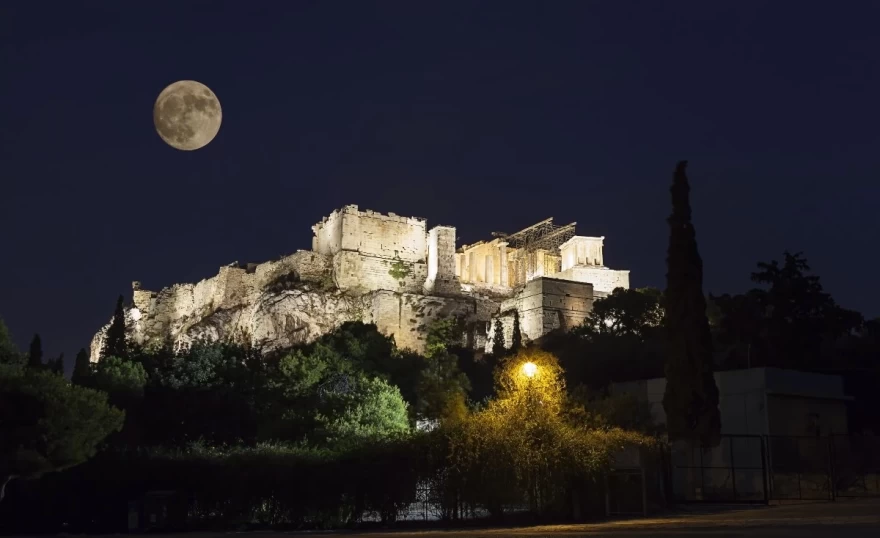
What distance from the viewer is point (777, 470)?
1047 inches

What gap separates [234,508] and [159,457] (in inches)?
89.0

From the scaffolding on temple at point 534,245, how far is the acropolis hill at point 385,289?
12cm

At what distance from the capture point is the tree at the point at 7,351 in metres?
19.2

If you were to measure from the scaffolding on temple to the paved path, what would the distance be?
179 feet

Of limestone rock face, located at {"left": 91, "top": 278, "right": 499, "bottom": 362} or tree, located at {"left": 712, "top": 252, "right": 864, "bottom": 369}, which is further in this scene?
limestone rock face, located at {"left": 91, "top": 278, "right": 499, "bottom": 362}

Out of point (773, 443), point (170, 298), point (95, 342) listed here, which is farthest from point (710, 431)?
point (95, 342)

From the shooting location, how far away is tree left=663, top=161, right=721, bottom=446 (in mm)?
24750

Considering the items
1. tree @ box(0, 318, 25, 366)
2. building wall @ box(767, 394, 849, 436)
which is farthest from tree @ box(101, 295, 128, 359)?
building wall @ box(767, 394, 849, 436)

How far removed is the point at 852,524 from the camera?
13.5 metres

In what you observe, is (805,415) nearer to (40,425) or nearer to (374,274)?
(40,425)

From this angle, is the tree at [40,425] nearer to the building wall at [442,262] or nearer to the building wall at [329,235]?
the building wall at [329,235]

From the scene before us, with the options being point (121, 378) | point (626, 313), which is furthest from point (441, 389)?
point (626, 313)

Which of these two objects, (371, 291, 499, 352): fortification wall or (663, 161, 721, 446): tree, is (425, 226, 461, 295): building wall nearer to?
(371, 291, 499, 352): fortification wall

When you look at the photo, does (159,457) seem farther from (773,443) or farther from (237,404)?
(773,443)
